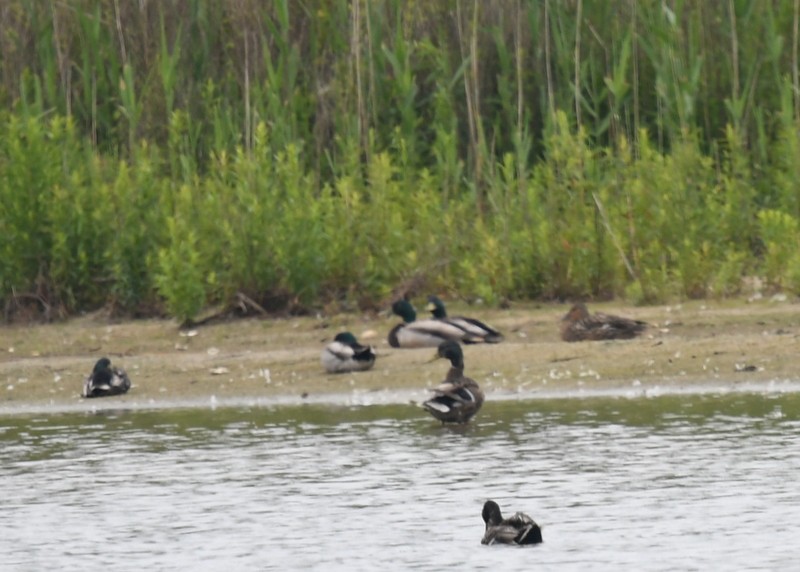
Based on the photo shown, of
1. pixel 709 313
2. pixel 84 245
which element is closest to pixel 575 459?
pixel 709 313

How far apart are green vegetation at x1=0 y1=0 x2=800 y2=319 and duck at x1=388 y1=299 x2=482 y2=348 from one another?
0.99m

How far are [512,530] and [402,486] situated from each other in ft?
5.68

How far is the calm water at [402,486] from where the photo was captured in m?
7.93

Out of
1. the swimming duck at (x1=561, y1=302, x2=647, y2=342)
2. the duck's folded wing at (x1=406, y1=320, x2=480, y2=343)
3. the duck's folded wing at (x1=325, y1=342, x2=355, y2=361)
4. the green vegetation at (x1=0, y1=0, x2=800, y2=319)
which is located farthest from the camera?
the green vegetation at (x1=0, y1=0, x2=800, y2=319)

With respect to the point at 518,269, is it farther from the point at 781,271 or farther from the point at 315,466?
the point at 315,466

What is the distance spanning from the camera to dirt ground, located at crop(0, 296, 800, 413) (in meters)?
13.0

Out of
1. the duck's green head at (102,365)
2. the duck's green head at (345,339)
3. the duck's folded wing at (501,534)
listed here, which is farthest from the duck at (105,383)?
the duck's folded wing at (501,534)

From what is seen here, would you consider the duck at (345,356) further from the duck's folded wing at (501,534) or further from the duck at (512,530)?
the duck's folded wing at (501,534)

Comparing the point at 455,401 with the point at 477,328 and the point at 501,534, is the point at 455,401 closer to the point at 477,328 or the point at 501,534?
the point at 477,328

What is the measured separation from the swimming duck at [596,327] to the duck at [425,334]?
2.39 feet

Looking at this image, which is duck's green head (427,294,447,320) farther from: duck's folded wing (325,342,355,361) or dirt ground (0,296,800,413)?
duck's folded wing (325,342,355,361)

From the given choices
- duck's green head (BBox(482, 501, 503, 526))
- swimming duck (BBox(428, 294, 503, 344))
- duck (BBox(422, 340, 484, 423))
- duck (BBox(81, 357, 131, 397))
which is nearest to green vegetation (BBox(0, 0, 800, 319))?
swimming duck (BBox(428, 294, 503, 344))

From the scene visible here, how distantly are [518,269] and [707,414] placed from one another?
418cm

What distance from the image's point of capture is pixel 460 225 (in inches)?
628
